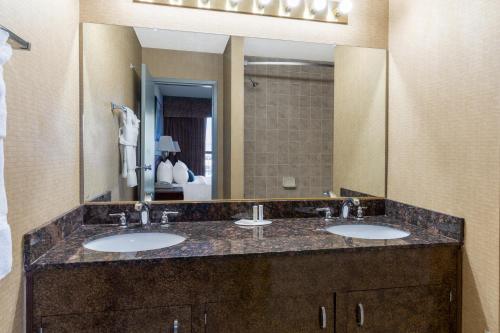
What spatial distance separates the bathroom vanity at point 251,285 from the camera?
114 centimetres

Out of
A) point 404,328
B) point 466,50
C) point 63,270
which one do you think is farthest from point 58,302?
point 466,50

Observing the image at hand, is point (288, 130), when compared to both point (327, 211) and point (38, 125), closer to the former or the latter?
point (327, 211)

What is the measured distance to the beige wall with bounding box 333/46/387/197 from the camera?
200cm

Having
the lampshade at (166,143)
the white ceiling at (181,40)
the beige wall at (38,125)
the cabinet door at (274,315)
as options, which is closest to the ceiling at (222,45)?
the white ceiling at (181,40)

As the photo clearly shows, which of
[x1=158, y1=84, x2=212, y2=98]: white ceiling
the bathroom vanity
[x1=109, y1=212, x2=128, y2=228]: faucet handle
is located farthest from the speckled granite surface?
[x1=109, y1=212, x2=128, y2=228]: faucet handle

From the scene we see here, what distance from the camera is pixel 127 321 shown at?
118 cm

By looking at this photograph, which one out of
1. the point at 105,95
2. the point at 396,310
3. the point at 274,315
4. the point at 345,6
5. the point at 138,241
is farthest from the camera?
the point at 345,6

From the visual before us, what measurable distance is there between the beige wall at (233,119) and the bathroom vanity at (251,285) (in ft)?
1.24

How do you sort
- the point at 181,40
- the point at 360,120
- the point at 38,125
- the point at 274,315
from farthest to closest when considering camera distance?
the point at 360,120, the point at 181,40, the point at 274,315, the point at 38,125

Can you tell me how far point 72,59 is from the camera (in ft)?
5.08

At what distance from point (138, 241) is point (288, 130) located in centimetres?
102

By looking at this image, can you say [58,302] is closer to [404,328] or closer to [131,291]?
[131,291]

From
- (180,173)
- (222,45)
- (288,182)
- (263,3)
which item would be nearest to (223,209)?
(180,173)

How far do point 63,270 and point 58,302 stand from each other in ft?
0.37
